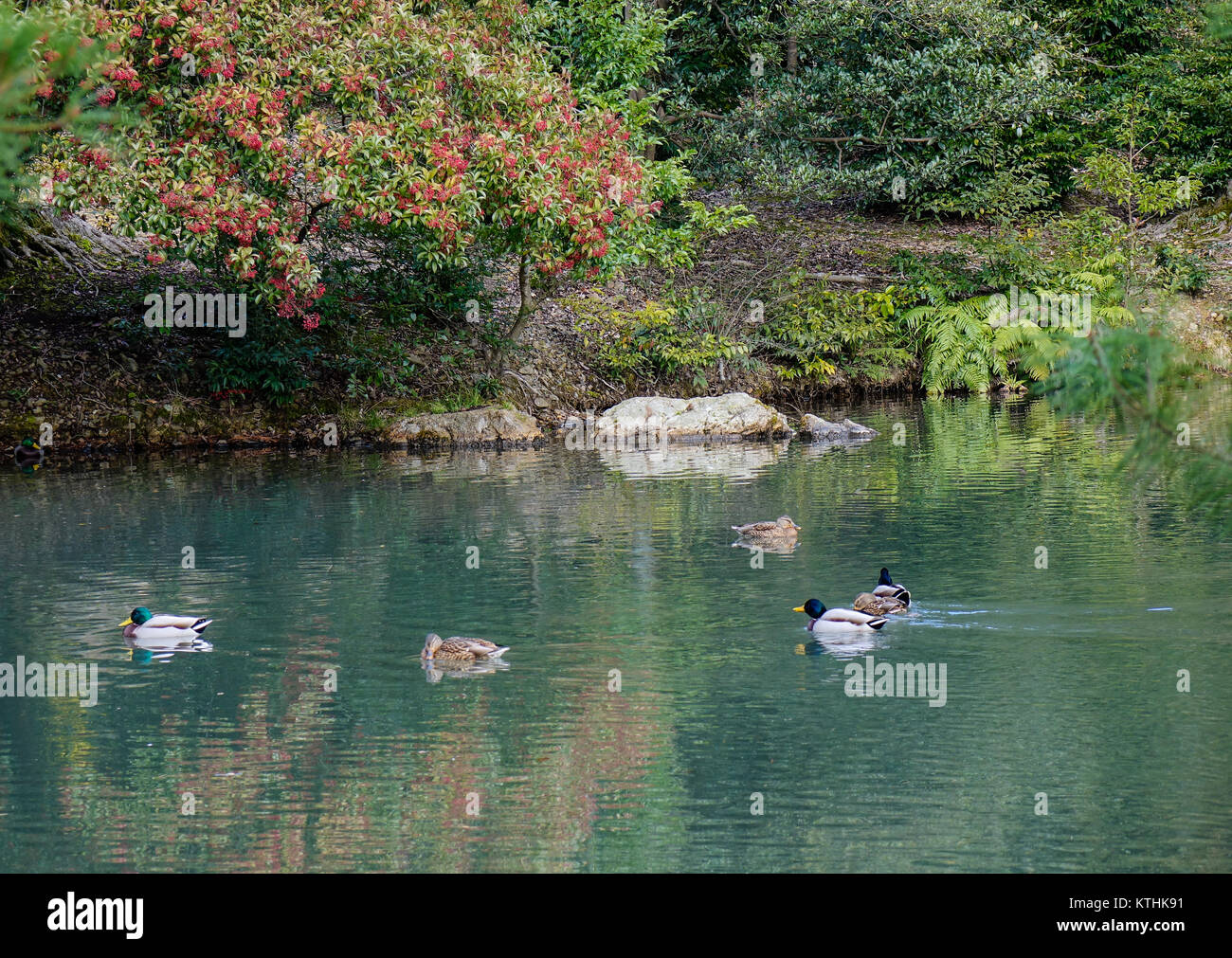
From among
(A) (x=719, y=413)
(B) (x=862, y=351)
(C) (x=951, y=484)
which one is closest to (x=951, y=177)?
(B) (x=862, y=351)

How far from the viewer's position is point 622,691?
10562mm

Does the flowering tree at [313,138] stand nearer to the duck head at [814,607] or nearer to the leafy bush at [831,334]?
the leafy bush at [831,334]

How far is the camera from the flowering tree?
20125mm

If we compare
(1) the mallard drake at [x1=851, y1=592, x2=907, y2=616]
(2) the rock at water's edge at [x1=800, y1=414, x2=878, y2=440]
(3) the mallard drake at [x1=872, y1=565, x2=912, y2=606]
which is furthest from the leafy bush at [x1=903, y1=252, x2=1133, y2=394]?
(1) the mallard drake at [x1=851, y1=592, x2=907, y2=616]

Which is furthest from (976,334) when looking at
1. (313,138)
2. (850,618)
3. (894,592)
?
(850,618)

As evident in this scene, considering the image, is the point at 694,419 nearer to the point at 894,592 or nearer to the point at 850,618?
the point at 894,592

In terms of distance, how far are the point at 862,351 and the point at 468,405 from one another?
985 cm

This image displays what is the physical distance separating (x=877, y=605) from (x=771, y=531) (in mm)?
3633

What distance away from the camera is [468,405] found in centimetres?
2698

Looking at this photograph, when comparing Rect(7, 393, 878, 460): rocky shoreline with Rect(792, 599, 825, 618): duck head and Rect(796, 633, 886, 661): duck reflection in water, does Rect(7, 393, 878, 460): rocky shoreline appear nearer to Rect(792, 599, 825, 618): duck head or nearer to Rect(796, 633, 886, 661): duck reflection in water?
Rect(792, 599, 825, 618): duck head

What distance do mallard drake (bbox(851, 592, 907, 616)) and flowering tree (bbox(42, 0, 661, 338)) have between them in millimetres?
10777

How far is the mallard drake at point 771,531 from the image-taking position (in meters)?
15.6

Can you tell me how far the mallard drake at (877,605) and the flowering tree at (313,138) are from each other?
10.8 meters
